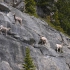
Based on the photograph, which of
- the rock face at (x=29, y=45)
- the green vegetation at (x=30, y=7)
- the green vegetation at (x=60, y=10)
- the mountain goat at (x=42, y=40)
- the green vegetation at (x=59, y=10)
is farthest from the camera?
the green vegetation at (x=60, y=10)

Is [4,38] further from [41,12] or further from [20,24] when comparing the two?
[41,12]

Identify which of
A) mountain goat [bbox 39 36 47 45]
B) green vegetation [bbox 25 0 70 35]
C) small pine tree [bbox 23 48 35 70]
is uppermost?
green vegetation [bbox 25 0 70 35]

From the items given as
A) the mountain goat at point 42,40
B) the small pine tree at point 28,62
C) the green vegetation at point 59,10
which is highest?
the green vegetation at point 59,10

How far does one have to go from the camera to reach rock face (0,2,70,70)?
1395 inches

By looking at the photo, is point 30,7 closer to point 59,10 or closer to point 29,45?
point 59,10

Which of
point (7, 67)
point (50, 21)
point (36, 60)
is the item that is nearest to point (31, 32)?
point (36, 60)

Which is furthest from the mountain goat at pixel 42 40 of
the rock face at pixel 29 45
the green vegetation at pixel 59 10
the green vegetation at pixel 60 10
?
the green vegetation at pixel 60 10

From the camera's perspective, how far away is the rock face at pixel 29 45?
35.4m

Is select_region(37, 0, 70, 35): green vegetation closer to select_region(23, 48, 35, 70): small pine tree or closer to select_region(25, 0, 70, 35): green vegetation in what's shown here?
select_region(25, 0, 70, 35): green vegetation

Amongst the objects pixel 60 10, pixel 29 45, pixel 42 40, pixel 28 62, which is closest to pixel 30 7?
pixel 60 10

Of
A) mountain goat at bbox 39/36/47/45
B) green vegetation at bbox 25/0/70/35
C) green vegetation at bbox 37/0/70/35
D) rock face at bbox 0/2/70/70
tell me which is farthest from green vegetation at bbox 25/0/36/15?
mountain goat at bbox 39/36/47/45

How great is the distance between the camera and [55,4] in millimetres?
61719

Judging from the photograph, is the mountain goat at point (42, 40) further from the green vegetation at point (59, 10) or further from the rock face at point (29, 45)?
the green vegetation at point (59, 10)

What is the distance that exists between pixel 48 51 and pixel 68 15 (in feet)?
74.4
